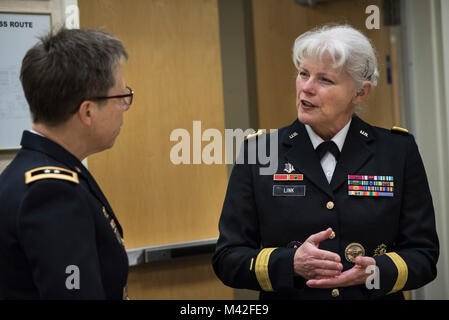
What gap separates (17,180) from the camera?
3.42 ft

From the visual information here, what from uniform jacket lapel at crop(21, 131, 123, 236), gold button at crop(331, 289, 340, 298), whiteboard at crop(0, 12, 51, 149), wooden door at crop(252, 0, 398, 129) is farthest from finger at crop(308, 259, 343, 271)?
wooden door at crop(252, 0, 398, 129)

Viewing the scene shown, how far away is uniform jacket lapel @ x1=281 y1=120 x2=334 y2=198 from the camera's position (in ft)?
5.13

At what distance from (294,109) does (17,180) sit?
90.1 inches

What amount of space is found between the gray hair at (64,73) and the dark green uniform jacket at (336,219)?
2.07 feet

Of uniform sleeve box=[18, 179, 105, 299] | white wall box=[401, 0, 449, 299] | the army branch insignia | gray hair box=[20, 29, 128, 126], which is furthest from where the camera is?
white wall box=[401, 0, 449, 299]

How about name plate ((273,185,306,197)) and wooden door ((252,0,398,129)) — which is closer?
name plate ((273,185,306,197))

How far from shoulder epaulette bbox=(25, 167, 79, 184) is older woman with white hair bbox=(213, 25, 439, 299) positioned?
0.63m

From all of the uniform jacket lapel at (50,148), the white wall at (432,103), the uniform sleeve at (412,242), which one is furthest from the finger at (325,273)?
the white wall at (432,103)

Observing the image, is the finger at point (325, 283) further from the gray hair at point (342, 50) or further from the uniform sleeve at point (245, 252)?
the gray hair at point (342, 50)

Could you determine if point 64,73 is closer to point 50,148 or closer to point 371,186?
point 50,148

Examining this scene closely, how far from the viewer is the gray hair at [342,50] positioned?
153 cm

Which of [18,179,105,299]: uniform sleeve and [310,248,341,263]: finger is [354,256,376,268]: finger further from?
[18,179,105,299]: uniform sleeve

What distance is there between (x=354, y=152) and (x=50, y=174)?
97 cm
